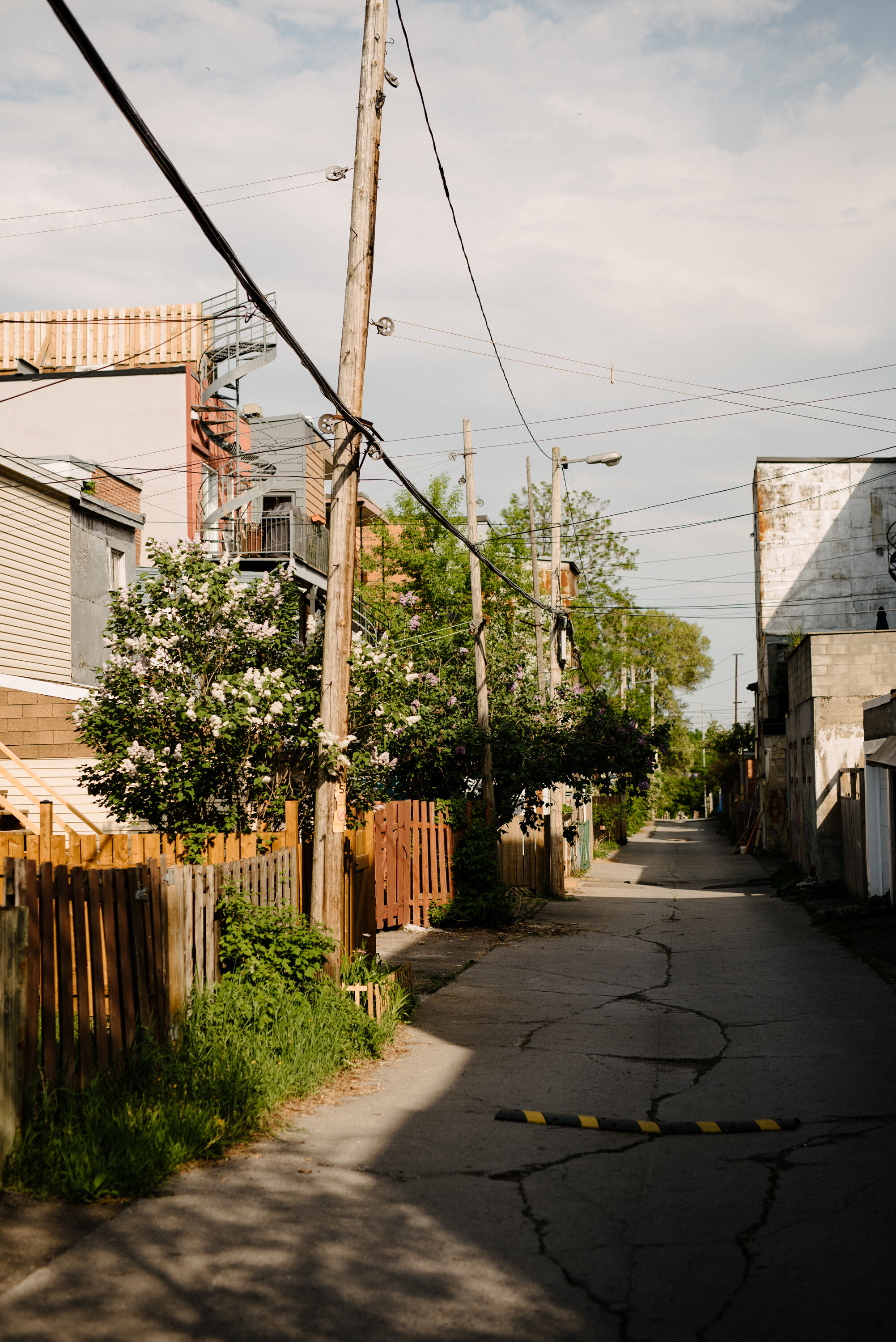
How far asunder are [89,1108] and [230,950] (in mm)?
2463

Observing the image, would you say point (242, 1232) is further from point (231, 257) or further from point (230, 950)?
point (231, 257)

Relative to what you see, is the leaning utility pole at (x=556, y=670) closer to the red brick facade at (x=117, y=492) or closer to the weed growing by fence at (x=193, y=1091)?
the red brick facade at (x=117, y=492)

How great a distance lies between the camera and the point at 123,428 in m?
29.0

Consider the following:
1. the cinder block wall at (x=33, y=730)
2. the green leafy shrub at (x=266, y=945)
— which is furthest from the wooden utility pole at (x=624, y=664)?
the green leafy shrub at (x=266, y=945)

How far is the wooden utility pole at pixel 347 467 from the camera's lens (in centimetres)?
926

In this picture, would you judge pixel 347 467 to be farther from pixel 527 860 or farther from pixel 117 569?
pixel 527 860


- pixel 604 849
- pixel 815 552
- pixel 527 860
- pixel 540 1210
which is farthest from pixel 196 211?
pixel 604 849

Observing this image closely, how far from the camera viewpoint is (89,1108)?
5.68 meters

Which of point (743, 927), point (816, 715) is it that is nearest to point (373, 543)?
point (816, 715)

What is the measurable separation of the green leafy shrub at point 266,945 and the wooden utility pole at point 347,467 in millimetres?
605

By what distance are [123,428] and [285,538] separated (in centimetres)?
514

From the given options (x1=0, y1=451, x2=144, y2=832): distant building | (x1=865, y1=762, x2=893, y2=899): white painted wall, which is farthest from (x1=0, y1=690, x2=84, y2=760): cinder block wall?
(x1=865, y1=762, x2=893, y2=899): white painted wall

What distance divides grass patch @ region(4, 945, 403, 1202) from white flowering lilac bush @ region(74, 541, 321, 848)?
10.5 ft

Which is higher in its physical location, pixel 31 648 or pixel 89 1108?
pixel 31 648
